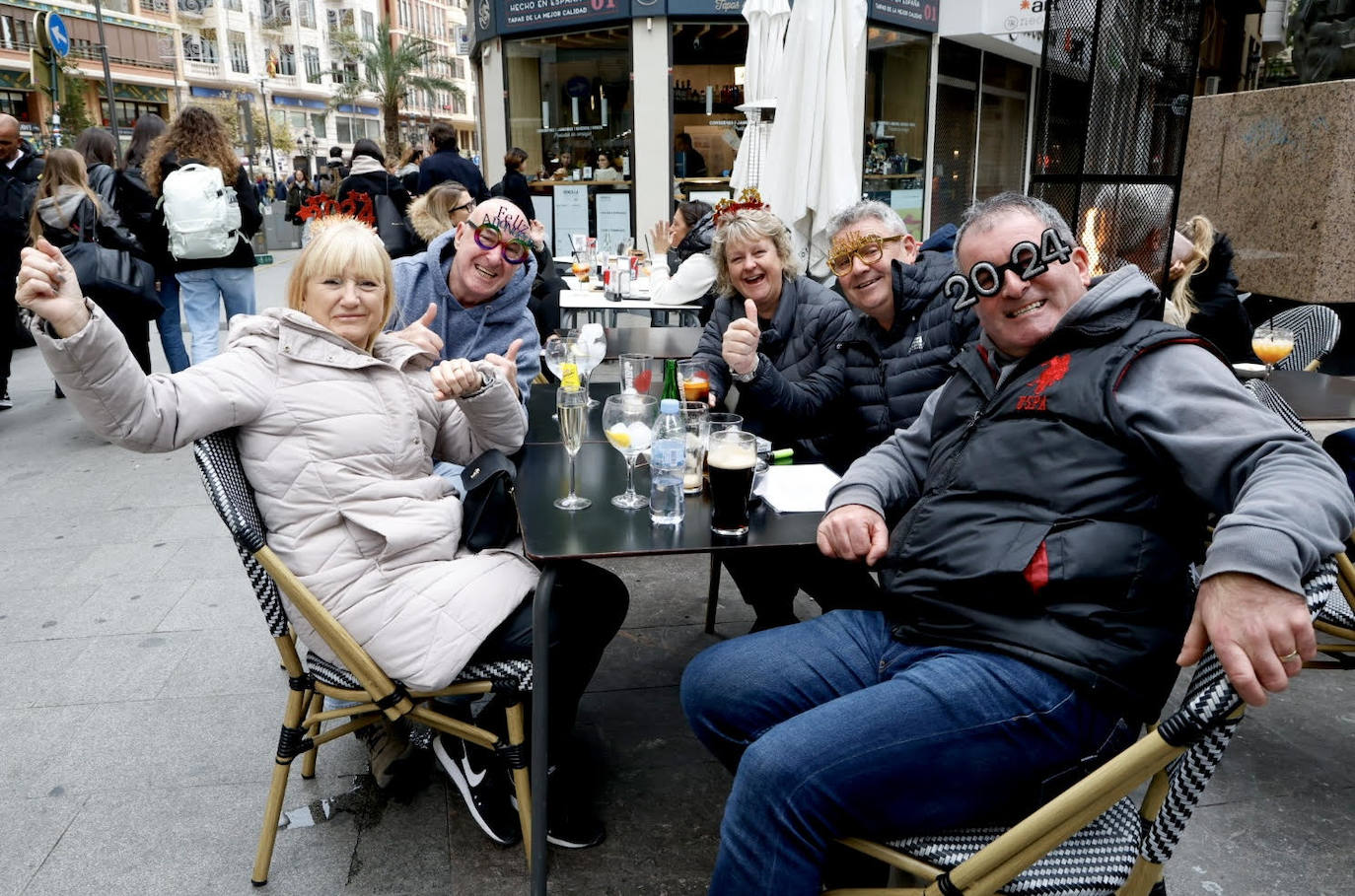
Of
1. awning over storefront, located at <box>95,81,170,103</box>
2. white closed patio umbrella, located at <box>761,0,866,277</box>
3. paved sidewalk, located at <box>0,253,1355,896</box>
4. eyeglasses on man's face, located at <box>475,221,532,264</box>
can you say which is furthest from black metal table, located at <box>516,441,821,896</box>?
awning over storefront, located at <box>95,81,170,103</box>

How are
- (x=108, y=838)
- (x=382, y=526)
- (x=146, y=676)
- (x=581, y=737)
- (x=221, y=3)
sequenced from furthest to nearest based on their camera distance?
(x=221, y=3), (x=146, y=676), (x=581, y=737), (x=108, y=838), (x=382, y=526)

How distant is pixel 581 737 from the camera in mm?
2830

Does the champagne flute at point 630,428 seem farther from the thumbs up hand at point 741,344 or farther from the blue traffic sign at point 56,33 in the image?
the blue traffic sign at point 56,33

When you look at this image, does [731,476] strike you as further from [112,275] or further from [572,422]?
[112,275]

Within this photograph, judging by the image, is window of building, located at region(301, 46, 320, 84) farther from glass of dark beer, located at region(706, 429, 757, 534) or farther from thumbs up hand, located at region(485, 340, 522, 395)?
glass of dark beer, located at region(706, 429, 757, 534)

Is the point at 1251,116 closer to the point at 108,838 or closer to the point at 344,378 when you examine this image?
the point at 344,378

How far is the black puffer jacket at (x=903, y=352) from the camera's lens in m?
2.89

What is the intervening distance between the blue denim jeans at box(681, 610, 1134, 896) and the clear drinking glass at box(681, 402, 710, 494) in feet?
2.65

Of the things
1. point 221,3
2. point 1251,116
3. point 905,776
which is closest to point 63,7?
point 221,3

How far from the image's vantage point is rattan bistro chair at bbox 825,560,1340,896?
1.24 m

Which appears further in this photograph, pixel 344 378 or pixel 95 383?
pixel 344 378

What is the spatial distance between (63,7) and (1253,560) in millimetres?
48405

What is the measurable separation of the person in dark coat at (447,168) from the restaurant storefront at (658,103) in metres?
2.79

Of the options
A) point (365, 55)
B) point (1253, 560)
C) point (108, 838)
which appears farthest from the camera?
point (365, 55)
